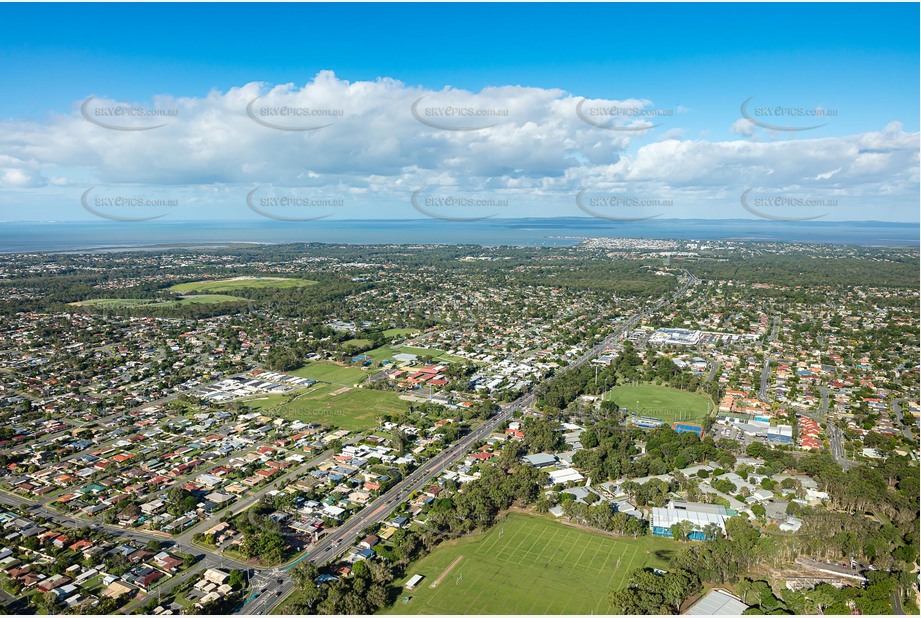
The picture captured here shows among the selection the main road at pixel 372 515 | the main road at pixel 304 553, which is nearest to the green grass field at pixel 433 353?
the main road at pixel 372 515

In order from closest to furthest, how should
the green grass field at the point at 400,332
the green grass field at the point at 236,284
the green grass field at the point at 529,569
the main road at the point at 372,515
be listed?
the green grass field at the point at 529,569
the main road at the point at 372,515
the green grass field at the point at 400,332
the green grass field at the point at 236,284

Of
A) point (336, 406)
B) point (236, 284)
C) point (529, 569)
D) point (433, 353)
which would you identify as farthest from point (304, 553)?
point (236, 284)

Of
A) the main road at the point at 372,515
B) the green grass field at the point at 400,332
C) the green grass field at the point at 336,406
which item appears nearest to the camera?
the main road at the point at 372,515

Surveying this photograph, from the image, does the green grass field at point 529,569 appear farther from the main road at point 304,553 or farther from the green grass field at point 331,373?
the green grass field at point 331,373

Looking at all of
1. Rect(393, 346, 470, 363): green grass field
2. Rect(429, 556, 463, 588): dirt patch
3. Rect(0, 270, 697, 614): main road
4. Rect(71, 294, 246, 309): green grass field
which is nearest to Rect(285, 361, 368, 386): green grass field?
Rect(393, 346, 470, 363): green grass field

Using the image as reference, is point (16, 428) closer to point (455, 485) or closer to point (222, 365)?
point (222, 365)

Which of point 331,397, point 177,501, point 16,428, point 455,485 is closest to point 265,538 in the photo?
point 177,501
